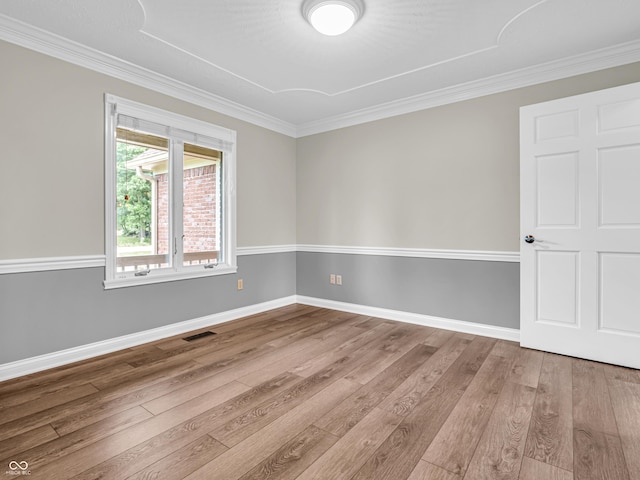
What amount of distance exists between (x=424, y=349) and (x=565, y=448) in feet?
4.61

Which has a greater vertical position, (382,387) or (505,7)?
(505,7)

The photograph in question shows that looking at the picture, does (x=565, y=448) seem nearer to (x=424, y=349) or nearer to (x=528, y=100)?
(x=424, y=349)

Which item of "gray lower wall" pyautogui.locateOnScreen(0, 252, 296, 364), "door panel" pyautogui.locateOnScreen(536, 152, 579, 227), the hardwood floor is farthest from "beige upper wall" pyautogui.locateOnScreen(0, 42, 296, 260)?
"door panel" pyautogui.locateOnScreen(536, 152, 579, 227)

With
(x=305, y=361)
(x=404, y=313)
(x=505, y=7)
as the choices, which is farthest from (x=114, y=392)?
(x=505, y=7)

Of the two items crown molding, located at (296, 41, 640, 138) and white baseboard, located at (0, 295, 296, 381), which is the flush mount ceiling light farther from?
white baseboard, located at (0, 295, 296, 381)

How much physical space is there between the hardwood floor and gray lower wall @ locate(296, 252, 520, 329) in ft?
1.50

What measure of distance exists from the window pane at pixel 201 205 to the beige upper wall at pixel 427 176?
1.33 m

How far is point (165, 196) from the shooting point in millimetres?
3408

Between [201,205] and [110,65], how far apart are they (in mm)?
1513

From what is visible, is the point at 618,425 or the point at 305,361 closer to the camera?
the point at 618,425

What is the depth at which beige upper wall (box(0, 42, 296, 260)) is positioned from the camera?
242 cm

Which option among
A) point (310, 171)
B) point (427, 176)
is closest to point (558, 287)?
point (427, 176)

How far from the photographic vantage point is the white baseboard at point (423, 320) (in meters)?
3.29

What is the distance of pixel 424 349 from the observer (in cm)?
303
